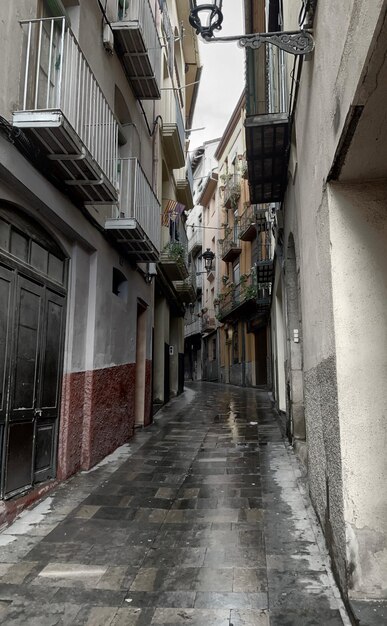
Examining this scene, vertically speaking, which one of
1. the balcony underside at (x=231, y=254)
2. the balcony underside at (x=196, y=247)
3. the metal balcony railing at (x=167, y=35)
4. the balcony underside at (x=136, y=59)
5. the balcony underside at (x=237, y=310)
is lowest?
the balcony underside at (x=237, y=310)

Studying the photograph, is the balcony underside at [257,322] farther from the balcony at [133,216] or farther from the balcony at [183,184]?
the balcony at [133,216]

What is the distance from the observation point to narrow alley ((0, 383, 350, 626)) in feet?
9.46

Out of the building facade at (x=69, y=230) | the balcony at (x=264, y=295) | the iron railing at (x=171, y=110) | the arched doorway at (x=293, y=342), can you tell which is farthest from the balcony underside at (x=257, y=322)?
the arched doorway at (x=293, y=342)

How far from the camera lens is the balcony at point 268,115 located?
18.1 feet

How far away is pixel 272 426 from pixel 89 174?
646 centimetres

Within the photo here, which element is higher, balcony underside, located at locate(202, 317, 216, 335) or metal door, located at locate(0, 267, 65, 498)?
balcony underside, located at locate(202, 317, 216, 335)

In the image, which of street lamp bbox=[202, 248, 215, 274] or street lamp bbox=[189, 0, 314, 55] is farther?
street lamp bbox=[202, 248, 215, 274]

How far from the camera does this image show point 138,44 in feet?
24.2

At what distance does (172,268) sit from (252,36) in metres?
9.69

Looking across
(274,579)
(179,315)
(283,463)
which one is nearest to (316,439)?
(274,579)

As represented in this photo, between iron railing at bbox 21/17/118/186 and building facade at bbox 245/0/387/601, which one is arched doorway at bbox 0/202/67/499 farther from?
building facade at bbox 245/0/387/601

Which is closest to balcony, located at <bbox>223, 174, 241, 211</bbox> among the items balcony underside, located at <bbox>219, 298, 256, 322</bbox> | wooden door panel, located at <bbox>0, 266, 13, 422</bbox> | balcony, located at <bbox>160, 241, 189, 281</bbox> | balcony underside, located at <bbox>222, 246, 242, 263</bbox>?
balcony underside, located at <bbox>222, 246, 242, 263</bbox>

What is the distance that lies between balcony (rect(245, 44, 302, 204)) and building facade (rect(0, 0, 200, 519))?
1.88 meters

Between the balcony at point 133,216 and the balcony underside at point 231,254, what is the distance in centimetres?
1778
